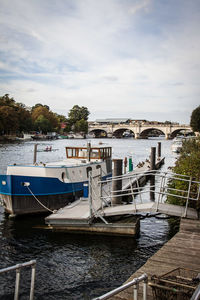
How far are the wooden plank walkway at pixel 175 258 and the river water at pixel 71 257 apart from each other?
6.18ft

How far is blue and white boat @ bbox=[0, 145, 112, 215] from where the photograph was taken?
1463cm

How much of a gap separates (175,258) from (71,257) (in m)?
4.41

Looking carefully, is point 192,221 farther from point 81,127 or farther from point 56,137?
point 81,127

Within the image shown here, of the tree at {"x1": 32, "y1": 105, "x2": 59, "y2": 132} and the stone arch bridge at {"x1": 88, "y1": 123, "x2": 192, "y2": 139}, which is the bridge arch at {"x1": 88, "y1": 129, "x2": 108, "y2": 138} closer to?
the stone arch bridge at {"x1": 88, "y1": 123, "x2": 192, "y2": 139}

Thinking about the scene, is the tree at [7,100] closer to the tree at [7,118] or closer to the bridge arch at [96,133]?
the tree at [7,118]

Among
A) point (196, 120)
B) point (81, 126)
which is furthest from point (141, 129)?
point (196, 120)

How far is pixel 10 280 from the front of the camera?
8.58 m

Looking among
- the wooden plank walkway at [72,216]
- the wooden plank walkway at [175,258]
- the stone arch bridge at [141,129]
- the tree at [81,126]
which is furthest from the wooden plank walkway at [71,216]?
the tree at [81,126]

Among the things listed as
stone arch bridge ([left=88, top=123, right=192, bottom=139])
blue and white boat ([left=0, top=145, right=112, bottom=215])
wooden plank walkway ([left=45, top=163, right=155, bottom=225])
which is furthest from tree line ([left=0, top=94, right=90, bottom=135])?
wooden plank walkway ([left=45, top=163, right=155, bottom=225])

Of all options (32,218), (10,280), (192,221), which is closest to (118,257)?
(192,221)

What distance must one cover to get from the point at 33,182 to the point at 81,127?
15244cm

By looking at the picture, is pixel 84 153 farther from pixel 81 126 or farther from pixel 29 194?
pixel 81 126

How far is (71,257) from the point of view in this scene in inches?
410

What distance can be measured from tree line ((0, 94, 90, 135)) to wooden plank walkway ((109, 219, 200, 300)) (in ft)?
311
